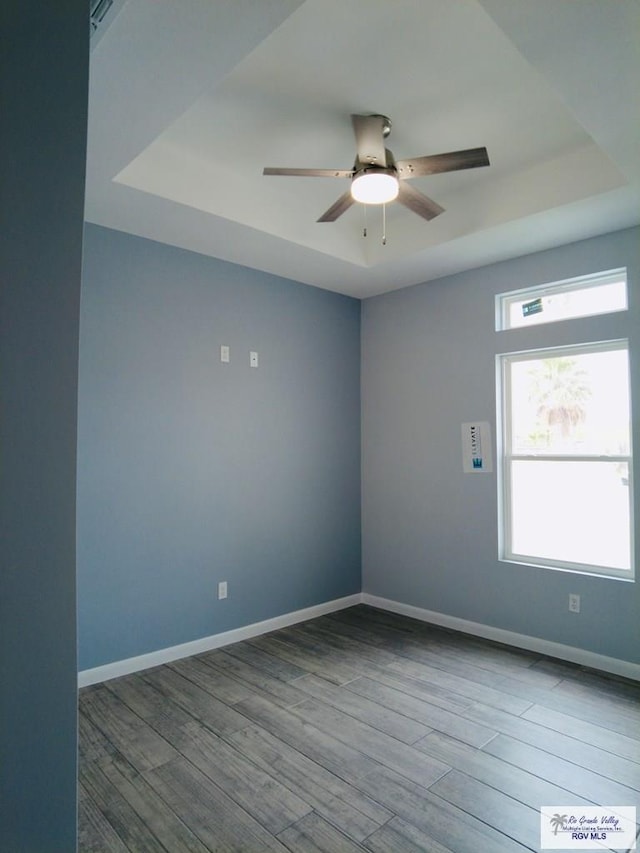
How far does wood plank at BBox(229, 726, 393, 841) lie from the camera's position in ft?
6.57

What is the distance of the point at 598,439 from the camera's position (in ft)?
11.4

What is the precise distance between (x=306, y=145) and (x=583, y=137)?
153 cm

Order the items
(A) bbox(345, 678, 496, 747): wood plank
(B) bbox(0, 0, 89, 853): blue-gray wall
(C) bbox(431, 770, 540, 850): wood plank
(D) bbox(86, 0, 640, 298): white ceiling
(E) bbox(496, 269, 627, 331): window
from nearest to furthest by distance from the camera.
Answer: (B) bbox(0, 0, 89, 853): blue-gray wall → (D) bbox(86, 0, 640, 298): white ceiling → (C) bbox(431, 770, 540, 850): wood plank → (A) bbox(345, 678, 496, 747): wood plank → (E) bbox(496, 269, 627, 331): window

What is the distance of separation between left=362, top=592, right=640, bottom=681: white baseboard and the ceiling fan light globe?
3088 millimetres

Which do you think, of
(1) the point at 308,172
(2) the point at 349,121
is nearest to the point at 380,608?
(1) the point at 308,172

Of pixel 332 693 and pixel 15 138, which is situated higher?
pixel 15 138

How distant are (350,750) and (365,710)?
40 cm

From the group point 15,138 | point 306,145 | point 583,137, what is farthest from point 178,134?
point 15,138

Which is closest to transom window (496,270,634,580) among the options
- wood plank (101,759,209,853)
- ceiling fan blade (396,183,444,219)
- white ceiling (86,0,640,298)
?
white ceiling (86,0,640,298)

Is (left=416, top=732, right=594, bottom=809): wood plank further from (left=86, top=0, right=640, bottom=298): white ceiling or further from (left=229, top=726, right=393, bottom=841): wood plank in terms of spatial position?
(left=86, top=0, right=640, bottom=298): white ceiling

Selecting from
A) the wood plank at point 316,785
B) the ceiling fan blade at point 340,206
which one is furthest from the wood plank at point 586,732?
the ceiling fan blade at point 340,206

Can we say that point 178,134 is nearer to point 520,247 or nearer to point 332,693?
point 520,247

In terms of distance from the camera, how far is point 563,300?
12.1 feet

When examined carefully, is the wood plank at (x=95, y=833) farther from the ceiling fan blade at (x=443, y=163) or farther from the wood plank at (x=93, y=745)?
the ceiling fan blade at (x=443, y=163)
